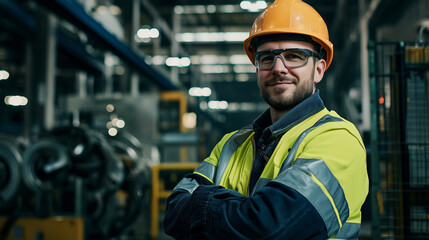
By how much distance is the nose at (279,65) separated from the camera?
1791 mm

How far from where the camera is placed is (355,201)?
156cm

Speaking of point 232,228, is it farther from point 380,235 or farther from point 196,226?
point 380,235

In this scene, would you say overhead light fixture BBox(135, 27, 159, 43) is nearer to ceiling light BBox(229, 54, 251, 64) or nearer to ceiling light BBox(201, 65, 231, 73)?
ceiling light BBox(229, 54, 251, 64)

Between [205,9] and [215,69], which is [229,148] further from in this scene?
[215,69]

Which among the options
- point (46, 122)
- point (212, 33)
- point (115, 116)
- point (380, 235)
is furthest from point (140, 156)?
point (212, 33)

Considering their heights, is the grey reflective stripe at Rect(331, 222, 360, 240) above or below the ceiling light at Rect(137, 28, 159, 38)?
below

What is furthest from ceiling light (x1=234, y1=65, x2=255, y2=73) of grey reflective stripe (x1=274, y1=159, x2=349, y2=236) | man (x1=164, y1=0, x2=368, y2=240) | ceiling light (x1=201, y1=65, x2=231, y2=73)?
grey reflective stripe (x1=274, y1=159, x2=349, y2=236)

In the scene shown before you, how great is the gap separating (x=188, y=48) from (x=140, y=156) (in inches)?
499

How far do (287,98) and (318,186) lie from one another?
0.47 meters

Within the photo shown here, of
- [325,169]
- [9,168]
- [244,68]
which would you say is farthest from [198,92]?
[325,169]

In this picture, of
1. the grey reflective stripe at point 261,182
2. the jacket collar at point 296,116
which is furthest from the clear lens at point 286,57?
the grey reflective stripe at point 261,182

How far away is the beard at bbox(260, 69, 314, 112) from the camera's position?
5.96ft

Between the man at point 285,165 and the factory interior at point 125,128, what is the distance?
4.32 ft

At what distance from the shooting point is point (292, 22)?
191cm
